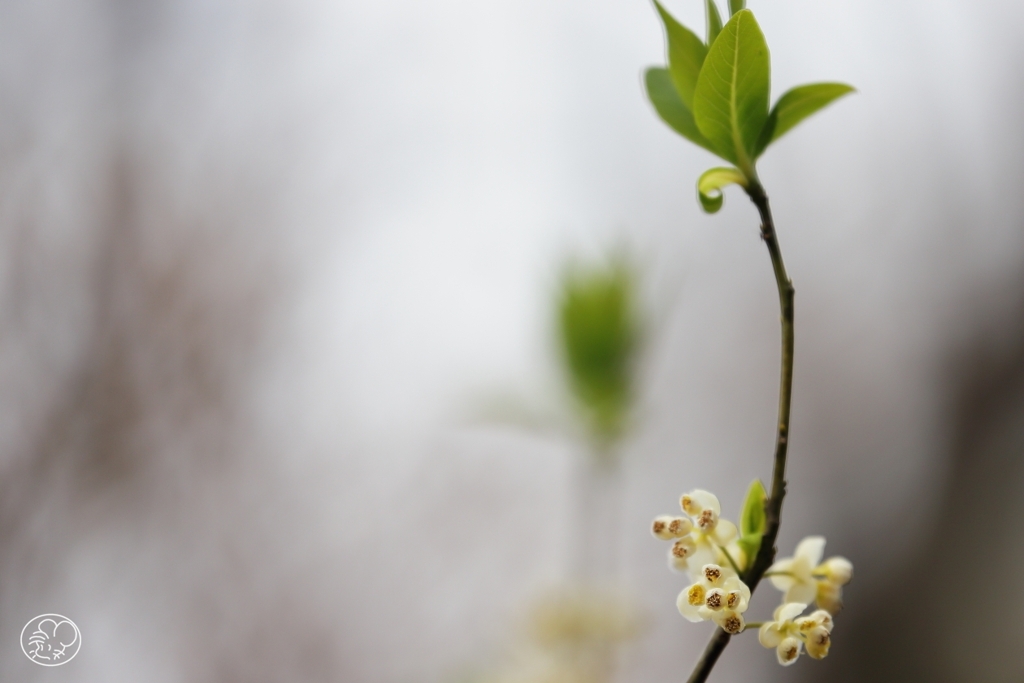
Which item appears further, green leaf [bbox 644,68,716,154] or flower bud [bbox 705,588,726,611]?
green leaf [bbox 644,68,716,154]

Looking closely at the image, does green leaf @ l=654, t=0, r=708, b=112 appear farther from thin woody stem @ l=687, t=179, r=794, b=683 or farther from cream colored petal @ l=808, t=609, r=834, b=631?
cream colored petal @ l=808, t=609, r=834, b=631

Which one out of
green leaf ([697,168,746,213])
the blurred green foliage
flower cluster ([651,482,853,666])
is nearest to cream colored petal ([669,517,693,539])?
flower cluster ([651,482,853,666])

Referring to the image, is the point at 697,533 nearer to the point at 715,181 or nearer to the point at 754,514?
the point at 754,514

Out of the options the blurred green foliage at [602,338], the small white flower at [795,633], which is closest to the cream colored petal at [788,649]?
the small white flower at [795,633]

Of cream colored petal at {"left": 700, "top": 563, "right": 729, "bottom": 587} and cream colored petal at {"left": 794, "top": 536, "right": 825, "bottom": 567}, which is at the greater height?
cream colored petal at {"left": 700, "top": 563, "right": 729, "bottom": 587}

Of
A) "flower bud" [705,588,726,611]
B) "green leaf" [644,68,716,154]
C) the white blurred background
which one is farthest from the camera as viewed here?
the white blurred background

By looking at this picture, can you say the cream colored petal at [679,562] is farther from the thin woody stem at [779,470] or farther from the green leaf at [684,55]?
the green leaf at [684,55]
